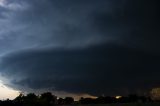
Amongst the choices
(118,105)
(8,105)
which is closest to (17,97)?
(8,105)

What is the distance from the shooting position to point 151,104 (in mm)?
68875

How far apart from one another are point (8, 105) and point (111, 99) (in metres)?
39.4

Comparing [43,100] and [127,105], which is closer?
[127,105]

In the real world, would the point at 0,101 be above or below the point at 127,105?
above

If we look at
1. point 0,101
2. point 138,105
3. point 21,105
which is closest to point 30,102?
point 21,105

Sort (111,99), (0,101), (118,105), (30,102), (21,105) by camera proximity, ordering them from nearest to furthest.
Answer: (118,105), (30,102), (21,105), (0,101), (111,99)

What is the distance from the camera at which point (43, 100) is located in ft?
295

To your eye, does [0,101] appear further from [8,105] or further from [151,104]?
[151,104]

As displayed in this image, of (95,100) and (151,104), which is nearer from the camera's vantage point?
(151,104)

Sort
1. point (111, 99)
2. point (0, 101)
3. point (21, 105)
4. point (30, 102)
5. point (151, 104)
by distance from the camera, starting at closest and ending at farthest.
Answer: point (151, 104) < point (30, 102) < point (21, 105) < point (0, 101) < point (111, 99)

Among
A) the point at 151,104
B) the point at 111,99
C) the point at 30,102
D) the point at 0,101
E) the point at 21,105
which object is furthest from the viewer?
the point at 111,99

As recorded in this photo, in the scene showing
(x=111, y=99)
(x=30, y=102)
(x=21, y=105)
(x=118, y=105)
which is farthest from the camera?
(x=111, y=99)

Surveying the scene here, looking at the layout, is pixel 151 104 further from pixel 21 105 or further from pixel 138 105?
pixel 21 105

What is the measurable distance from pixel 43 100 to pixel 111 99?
40495 mm
